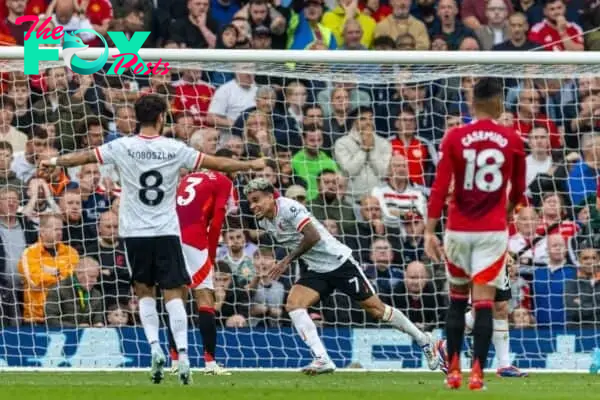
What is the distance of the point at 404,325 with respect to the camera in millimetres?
15641

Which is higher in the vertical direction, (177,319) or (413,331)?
(177,319)

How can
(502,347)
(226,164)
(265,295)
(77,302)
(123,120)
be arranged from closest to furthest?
1. (226,164)
2. (502,347)
3. (77,302)
4. (265,295)
5. (123,120)

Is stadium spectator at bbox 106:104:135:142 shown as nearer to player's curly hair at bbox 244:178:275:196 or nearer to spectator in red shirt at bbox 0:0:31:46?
spectator in red shirt at bbox 0:0:31:46

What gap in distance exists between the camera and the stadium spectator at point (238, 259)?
57.1 ft

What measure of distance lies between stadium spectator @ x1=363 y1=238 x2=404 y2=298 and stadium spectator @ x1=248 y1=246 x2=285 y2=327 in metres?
0.98

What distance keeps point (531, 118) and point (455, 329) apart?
22.2 feet

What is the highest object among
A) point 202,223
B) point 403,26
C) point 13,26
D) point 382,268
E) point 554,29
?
point 13,26

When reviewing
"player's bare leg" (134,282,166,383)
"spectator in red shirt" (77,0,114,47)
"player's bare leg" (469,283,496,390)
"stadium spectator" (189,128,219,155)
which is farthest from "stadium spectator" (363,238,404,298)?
"player's bare leg" (469,283,496,390)

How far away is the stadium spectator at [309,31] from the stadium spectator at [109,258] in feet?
14.5

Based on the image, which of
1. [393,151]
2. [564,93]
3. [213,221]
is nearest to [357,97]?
[393,151]

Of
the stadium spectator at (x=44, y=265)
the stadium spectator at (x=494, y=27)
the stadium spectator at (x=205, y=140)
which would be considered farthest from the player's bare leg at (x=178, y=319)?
the stadium spectator at (x=494, y=27)

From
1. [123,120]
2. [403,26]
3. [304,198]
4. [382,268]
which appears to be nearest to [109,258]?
[123,120]

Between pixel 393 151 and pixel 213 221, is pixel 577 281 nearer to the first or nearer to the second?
pixel 393 151

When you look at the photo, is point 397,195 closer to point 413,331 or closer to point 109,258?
point 413,331
